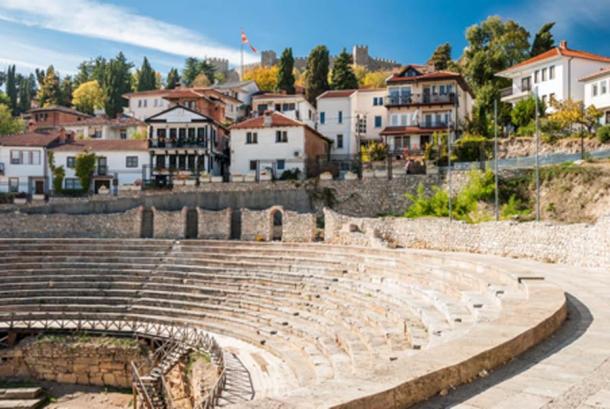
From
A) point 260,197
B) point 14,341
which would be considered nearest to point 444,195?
point 260,197

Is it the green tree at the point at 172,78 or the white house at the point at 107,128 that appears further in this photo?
the green tree at the point at 172,78

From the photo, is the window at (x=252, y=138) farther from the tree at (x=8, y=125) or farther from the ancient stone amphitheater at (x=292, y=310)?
the tree at (x=8, y=125)

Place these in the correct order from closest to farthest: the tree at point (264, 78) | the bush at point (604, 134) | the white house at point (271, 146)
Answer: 1. the bush at point (604, 134)
2. the white house at point (271, 146)
3. the tree at point (264, 78)

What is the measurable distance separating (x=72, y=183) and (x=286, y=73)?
105 ft

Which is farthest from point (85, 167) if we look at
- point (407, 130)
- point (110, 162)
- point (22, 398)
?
point (22, 398)

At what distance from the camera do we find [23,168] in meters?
47.2

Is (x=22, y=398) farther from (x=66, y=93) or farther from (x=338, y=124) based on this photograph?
(x=66, y=93)

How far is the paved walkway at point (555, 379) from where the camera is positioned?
199 inches

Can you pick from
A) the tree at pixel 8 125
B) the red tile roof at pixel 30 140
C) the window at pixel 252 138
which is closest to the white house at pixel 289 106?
the window at pixel 252 138

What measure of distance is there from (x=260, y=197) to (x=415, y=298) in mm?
23480

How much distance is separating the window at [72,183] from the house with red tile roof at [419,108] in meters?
27.2

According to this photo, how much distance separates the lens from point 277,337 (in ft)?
59.9

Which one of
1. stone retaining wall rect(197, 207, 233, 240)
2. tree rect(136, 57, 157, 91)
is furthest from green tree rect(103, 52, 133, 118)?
stone retaining wall rect(197, 207, 233, 240)

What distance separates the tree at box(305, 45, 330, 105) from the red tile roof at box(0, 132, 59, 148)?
3011 cm
